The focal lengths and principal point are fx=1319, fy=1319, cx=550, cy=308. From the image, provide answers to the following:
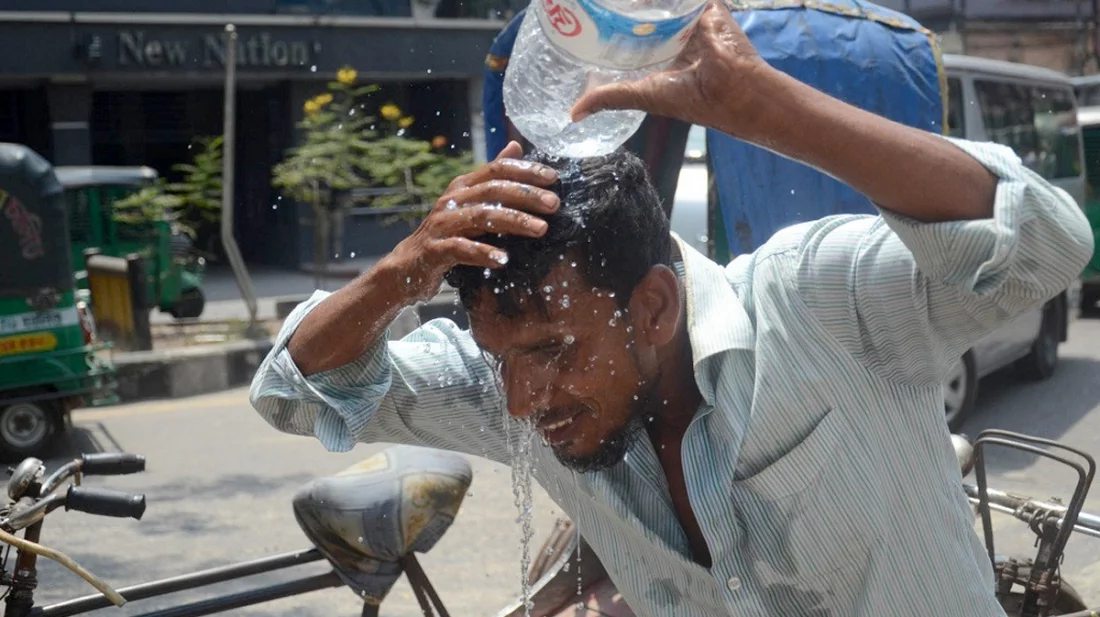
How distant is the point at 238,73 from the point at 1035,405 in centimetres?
1145

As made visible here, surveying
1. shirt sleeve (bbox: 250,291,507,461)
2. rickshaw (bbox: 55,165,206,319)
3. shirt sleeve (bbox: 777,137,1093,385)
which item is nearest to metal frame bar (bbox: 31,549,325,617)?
shirt sleeve (bbox: 250,291,507,461)

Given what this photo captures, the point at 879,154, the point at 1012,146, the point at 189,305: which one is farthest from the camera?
the point at 189,305

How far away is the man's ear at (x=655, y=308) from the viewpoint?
182 centimetres

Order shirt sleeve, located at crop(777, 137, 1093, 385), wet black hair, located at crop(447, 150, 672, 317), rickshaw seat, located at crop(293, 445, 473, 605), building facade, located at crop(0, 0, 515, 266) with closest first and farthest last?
shirt sleeve, located at crop(777, 137, 1093, 385), wet black hair, located at crop(447, 150, 672, 317), rickshaw seat, located at crop(293, 445, 473, 605), building facade, located at crop(0, 0, 515, 266)

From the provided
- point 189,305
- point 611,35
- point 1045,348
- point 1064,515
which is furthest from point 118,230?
point 611,35

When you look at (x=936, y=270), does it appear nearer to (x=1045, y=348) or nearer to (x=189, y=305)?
(x=1045, y=348)

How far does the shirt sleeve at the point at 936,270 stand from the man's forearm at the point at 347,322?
56 centimetres

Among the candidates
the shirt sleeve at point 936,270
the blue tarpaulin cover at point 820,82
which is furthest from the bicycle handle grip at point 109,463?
the blue tarpaulin cover at point 820,82

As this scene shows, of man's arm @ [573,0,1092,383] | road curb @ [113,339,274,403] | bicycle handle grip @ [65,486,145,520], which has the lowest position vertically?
road curb @ [113,339,274,403]

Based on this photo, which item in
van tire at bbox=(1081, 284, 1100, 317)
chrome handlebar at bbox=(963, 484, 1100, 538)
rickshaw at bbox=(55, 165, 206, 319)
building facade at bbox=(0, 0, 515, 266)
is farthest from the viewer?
building facade at bbox=(0, 0, 515, 266)

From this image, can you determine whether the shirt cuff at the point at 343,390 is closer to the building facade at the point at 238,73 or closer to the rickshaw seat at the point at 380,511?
the rickshaw seat at the point at 380,511

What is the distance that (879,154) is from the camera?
1.45 meters

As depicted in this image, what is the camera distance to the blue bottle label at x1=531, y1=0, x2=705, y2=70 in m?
1.87

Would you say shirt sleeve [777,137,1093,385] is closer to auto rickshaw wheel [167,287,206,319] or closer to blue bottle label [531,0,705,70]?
blue bottle label [531,0,705,70]
